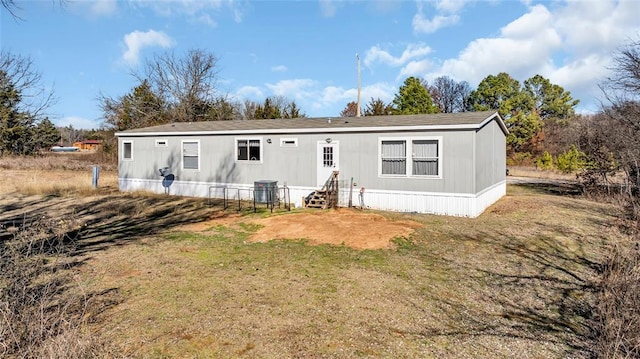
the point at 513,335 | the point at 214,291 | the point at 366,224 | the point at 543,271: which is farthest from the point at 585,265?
the point at 214,291

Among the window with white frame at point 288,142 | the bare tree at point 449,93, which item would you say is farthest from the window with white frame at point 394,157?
the bare tree at point 449,93

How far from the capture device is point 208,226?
1016cm

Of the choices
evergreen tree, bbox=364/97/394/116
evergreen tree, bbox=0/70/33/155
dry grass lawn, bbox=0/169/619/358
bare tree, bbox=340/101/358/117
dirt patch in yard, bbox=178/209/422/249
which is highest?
bare tree, bbox=340/101/358/117

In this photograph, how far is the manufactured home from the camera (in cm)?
1154

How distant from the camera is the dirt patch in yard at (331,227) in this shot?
8383mm

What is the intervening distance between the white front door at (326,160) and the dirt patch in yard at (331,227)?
2236mm

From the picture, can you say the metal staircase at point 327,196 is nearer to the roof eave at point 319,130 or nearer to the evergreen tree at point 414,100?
the roof eave at point 319,130

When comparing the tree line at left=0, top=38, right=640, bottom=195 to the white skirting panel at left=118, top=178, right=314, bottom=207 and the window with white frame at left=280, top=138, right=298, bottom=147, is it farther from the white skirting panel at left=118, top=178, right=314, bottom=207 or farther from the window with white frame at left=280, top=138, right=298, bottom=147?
the window with white frame at left=280, top=138, right=298, bottom=147

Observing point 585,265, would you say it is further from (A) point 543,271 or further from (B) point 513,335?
(B) point 513,335

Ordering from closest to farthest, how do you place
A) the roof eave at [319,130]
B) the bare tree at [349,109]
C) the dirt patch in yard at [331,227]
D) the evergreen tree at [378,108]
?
the dirt patch in yard at [331,227], the roof eave at [319,130], the evergreen tree at [378,108], the bare tree at [349,109]

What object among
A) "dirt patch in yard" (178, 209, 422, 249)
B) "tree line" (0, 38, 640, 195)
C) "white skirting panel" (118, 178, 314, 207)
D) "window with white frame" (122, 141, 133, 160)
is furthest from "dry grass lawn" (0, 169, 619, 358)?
"tree line" (0, 38, 640, 195)

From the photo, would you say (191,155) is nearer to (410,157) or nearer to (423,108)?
(410,157)

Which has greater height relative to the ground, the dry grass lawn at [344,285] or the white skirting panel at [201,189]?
the white skirting panel at [201,189]

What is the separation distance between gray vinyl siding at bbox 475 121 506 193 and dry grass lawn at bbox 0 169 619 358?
1.85m
